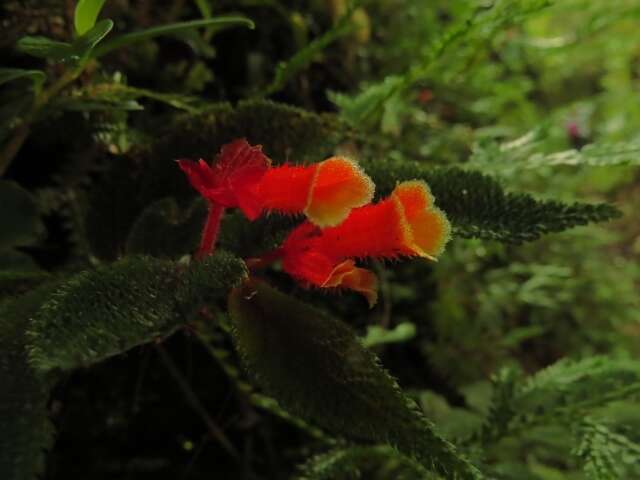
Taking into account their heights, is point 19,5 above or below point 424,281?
above

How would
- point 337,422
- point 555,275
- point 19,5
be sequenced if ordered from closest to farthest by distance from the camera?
point 337,422, point 19,5, point 555,275

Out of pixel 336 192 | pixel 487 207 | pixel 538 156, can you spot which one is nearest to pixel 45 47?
pixel 336 192

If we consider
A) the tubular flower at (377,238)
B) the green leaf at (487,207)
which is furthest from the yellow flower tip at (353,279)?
the green leaf at (487,207)

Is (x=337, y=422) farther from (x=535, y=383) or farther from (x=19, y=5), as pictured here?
(x=19, y=5)

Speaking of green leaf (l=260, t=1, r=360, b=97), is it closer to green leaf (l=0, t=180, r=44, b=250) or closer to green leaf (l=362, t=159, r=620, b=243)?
green leaf (l=362, t=159, r=620, b=243)

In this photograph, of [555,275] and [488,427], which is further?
[555,275]

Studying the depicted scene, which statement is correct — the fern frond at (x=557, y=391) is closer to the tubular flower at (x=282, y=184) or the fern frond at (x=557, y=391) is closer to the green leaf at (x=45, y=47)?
the tubular flower at (x=282, y=184)

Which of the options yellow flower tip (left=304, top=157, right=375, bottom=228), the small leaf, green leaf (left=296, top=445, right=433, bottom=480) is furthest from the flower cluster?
green leaf (left=296, top=445, right=433, bottom=480)

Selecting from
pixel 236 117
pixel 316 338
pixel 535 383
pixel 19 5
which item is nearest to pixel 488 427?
pixel 535 383
